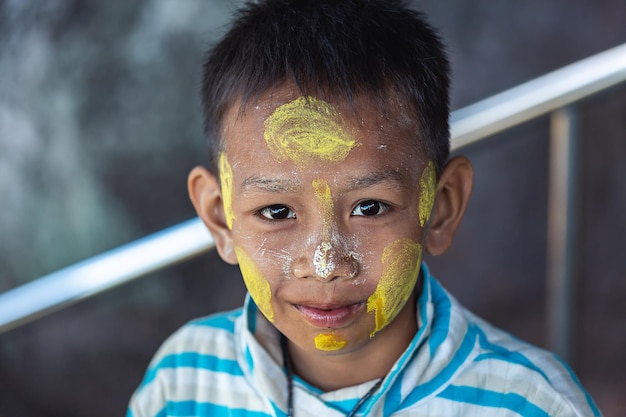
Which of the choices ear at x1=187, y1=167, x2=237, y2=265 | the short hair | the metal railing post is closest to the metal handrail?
the metal railing post

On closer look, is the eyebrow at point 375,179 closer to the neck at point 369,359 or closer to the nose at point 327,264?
the nose at point 327,264

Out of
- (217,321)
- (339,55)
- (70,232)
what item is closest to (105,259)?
(217,321)

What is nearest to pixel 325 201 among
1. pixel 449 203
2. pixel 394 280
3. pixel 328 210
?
pixel 328 210

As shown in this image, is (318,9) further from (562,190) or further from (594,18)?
(594,18)

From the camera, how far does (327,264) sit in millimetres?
1124

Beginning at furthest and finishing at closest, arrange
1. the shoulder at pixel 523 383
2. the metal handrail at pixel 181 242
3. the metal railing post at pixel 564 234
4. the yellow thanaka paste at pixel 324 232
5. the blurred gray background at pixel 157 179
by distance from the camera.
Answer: the blurred gray background at pixel 157 179 → the metal railing post at pixel 564 234 → the metal handrail at pixel 181 242 → the shoulder at pixel 523 383 → the yellow thanaka paste at pixel 324 232

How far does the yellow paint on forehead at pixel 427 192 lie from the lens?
1.21 metres

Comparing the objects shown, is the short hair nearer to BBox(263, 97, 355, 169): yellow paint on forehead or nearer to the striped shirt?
BBox(263, 97, 355, 169): yellow paint on forehead

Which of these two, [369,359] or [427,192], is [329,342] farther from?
[427,192]

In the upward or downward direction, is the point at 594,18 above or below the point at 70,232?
above

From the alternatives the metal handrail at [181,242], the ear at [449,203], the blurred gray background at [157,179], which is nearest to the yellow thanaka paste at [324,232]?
the ear at [449,203]

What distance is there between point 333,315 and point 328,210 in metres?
0.16

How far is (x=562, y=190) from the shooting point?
176cm

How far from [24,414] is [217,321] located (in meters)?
1.80
